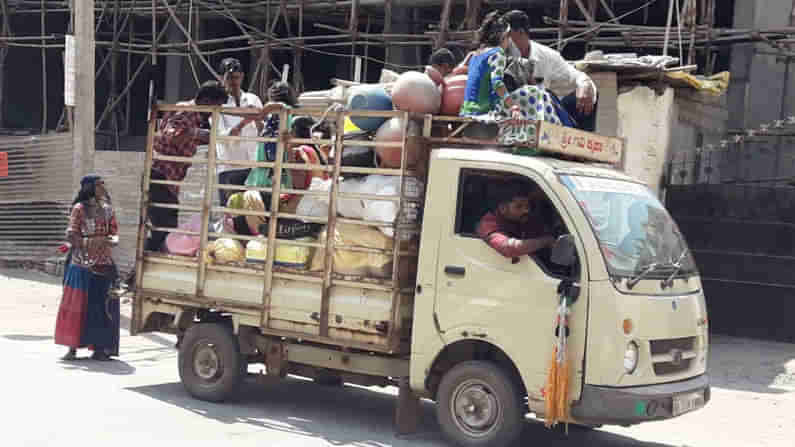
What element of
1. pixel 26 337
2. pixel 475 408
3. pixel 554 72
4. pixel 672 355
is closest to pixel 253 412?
pixel 475 408

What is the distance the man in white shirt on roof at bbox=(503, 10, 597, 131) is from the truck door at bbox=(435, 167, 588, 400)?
51.7 inches

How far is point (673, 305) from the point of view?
6230mm

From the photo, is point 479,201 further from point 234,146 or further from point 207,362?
point 207,362

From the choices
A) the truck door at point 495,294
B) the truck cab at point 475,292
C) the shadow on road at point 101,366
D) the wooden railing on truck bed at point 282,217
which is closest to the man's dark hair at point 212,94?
the wooden railing on truck bed at point 282,217

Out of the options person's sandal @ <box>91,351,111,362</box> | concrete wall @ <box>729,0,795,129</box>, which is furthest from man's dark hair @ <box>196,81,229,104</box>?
concrete wall @ <box>729,0,795,129</box>

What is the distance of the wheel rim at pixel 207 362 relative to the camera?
772 cm

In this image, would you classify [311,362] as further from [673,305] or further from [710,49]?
[710,49]

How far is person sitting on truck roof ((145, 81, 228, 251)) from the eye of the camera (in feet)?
26.1

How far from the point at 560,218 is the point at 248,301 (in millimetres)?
2525

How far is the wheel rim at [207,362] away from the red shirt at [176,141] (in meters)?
1.35

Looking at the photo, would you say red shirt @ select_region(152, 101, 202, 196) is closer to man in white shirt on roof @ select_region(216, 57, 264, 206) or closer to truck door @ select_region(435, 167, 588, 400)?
man in white shirt on roof @ select_region(216, 57, 264, 206)

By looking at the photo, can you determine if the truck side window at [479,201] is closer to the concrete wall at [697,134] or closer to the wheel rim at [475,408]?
the wheel rim at [475,408]

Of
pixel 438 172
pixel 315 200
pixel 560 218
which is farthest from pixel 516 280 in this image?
pixel 315 200

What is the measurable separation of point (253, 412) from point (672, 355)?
10.5 ft
